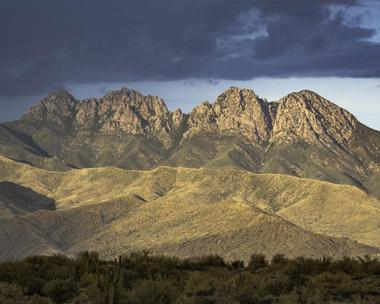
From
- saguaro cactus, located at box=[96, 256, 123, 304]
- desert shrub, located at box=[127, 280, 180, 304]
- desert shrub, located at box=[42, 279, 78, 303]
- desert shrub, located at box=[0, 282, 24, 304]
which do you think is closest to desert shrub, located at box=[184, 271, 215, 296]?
desert shrub, located at box=[127, 280, 180, 304]

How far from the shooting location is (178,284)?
46.1 metres

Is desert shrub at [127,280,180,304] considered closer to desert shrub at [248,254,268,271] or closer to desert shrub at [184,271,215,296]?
desert shrub at [184,271,215,296]

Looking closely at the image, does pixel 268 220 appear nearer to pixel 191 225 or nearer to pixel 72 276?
pixel 191 225

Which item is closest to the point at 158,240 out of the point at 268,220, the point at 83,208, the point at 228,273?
the point at 268,220

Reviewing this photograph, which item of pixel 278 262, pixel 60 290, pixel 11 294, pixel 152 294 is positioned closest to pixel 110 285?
pixel 152 294

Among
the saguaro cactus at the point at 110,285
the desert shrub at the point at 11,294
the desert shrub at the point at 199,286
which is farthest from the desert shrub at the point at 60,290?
the desert shrub at the point at 199,286

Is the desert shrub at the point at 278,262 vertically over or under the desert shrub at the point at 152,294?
over

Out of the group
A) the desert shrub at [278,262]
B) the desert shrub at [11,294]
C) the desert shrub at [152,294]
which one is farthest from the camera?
the desert shrub at [278,262]

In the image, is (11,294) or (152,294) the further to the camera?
(152,294)

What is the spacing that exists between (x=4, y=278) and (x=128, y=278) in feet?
23.5

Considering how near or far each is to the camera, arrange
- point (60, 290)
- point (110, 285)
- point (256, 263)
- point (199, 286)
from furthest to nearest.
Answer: point (256, 263) < point (199, 286) < point (60, 290) < point (110, 285)

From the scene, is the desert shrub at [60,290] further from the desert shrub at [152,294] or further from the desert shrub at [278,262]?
the desert shrub at [278,262]

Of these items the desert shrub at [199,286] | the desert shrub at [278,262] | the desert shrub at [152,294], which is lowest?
the desert shrub at [152,294]

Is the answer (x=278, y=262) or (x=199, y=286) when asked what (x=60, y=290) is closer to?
(x=199, y=286)
